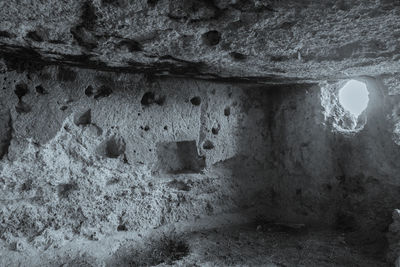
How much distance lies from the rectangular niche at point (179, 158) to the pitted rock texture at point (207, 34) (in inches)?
25.6

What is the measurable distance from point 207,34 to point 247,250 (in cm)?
140

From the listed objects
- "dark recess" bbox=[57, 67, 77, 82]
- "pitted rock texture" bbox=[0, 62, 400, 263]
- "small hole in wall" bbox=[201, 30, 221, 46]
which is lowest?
"pitted rock texture" bbox=[0, 62, 400, 263]

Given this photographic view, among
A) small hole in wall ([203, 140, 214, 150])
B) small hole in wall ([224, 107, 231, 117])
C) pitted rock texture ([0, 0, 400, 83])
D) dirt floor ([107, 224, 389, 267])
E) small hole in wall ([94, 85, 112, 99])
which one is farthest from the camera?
small hole in wall ([224, 107, 231, 117])

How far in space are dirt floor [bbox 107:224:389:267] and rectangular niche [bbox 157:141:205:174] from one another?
1.54 ft

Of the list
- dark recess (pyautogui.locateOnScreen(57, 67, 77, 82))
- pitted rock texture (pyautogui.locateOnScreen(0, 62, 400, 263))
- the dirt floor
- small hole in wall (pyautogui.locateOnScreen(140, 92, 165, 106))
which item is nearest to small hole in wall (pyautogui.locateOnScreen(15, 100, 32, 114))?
pitted rock texture (pyautogui.locateOnScreen(0, 62, 400, 263))

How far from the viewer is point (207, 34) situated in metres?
1.46

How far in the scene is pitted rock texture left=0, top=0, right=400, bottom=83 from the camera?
1170mm

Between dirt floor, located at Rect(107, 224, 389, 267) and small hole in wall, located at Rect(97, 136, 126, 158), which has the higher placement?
small hole in wall, located at Rect(97, 136, 126, 158)

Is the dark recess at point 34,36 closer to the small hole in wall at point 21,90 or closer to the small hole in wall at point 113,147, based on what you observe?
Result: the small hole in wall at point 21,90

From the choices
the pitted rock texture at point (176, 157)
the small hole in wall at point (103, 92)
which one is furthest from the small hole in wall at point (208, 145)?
the small hole in wall at point (103, 92)

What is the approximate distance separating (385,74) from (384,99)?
184mm

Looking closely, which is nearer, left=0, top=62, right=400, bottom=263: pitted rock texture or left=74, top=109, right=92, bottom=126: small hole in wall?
left=0, top=62, right=400, bottom=263: pitted rock texture

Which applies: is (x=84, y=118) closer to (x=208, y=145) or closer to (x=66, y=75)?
(x=66, y=75)

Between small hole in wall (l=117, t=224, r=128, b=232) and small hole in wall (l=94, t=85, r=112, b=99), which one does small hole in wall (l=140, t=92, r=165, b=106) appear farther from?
small hole in wall (l=117, t=224, r=128, b=232)
